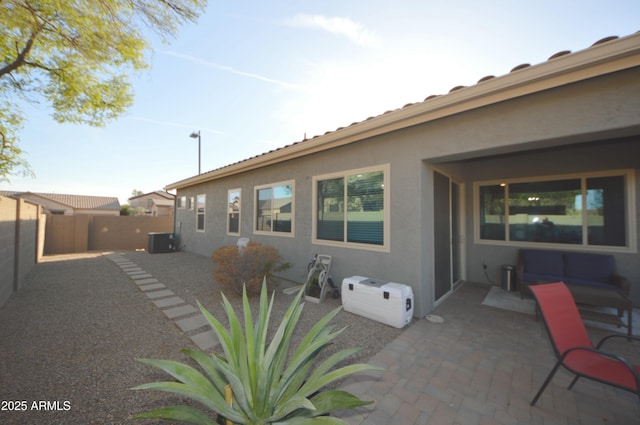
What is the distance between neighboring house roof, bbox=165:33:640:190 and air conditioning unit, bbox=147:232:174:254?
9926mm

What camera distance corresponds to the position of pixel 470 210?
5859 millimetres

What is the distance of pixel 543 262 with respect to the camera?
15.3 feet

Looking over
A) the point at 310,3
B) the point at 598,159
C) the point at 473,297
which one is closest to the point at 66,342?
the point at 473,297

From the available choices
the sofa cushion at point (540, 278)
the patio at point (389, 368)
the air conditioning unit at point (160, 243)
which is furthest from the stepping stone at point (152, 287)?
the sofa cushion at point (540, 278)

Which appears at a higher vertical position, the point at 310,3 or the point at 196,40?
the point at 310,3

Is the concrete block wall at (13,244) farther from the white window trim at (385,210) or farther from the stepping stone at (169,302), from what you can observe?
the white window trim at (385,210)

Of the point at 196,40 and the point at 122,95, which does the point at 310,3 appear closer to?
the point at 196,40

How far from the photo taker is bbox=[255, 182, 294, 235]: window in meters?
6.22

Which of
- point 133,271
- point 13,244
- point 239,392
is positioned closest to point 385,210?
point 239,392

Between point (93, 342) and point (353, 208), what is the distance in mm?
4271

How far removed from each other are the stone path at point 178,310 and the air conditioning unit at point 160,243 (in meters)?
4.54

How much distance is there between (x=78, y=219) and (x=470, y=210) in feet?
52.0

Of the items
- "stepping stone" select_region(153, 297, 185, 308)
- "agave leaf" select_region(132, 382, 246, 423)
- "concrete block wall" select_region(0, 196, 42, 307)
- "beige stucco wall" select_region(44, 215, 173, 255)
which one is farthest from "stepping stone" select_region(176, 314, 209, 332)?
A: "beige stucco wall" select_region(44, 215, 173, 255)

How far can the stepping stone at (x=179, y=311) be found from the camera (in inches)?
152
